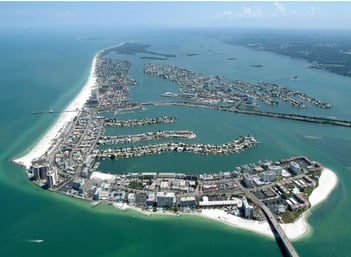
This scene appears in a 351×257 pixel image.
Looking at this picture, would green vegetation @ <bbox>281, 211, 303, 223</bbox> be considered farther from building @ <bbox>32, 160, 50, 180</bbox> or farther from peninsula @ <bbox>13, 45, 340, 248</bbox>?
building @ <bbox>32, 160, 50, 180</bbox>

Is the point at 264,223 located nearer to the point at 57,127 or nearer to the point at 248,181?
the point at 248,181

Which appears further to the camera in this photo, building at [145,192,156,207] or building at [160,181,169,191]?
building at [160,181,169,191]

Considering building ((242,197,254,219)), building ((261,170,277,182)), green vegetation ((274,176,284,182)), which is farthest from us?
green vegetation ((274,176,284,182))

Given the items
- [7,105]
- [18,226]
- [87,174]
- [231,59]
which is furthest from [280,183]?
[231,59]

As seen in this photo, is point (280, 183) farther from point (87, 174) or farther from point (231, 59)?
point (231, 59)

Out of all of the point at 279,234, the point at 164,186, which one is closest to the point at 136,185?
the point at 164,186

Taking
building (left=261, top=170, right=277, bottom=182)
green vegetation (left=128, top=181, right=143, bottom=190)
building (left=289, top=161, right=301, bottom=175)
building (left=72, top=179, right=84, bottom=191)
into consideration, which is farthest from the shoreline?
building (left=72, top=179, right=84, bottom=191)

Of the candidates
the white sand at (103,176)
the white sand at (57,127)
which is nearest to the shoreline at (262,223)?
the white sand at (103,176)

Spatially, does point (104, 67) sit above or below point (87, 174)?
above
